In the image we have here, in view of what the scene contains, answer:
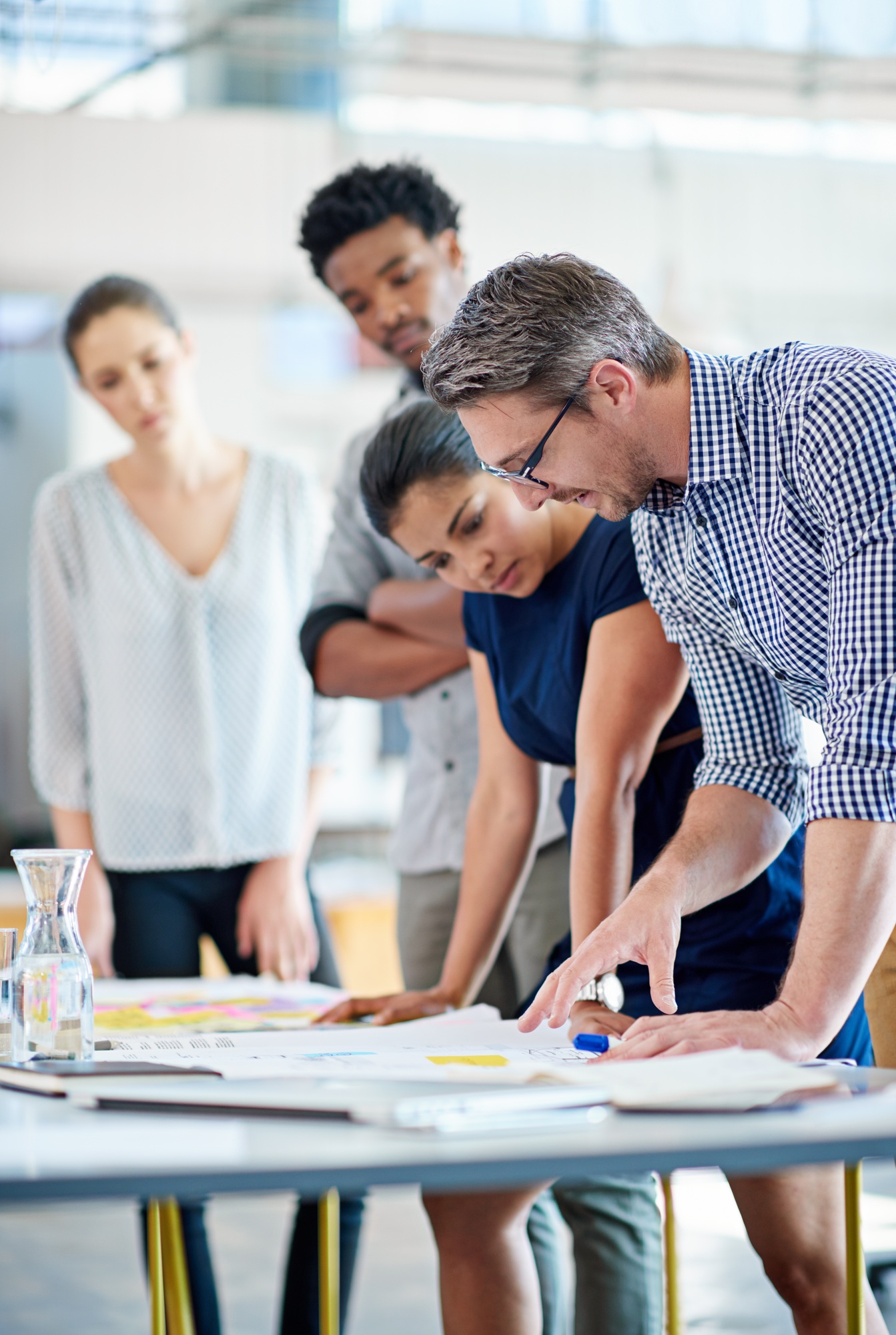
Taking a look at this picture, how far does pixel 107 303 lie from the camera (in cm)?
239

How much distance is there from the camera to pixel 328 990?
2.02 meters

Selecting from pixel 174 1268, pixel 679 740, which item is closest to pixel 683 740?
pixel 679 740

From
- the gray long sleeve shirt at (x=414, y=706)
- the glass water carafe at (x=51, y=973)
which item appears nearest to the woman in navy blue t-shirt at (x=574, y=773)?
the gray long sleeve shirt at (x=414, y=706)

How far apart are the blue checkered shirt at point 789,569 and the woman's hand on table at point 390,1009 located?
0.41 meters

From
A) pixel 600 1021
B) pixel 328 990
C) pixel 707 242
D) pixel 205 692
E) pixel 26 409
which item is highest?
pixel 707 242

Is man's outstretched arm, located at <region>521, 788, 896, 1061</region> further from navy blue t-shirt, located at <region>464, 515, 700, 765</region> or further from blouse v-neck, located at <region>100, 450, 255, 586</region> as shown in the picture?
blouse v-neck, located at <region>100, 450, 255, 586</region>

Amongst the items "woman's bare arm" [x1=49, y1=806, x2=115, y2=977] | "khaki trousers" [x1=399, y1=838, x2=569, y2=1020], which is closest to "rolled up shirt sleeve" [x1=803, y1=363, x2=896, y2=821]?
"khaki trousers" [x1=399, y1=838, x2=569, y2=1020]

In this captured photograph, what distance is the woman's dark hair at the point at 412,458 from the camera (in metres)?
1.70

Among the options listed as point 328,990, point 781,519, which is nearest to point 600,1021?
point 781,519

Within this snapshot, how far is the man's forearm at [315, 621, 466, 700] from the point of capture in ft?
7.02

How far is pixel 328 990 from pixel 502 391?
1.01 meters

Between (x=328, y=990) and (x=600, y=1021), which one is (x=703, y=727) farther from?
(x=328, y=990)

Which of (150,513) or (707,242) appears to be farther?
(707,242)

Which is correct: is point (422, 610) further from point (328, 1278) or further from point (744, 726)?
point (328, 1278)
